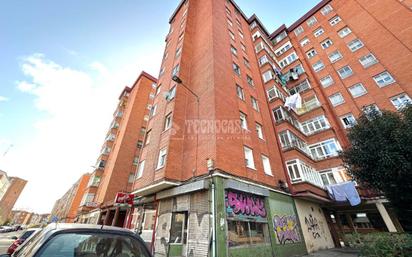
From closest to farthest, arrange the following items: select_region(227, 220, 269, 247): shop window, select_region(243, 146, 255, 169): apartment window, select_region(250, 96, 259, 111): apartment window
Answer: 1. select_region(227, 220, 269, 247): shop window
2. select_region(243, 146, 255, 169): apartment window
3. select_region(250, 96, 259, 111): apartment window

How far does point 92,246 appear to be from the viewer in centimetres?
283

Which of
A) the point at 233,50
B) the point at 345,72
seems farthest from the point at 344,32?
the point at 233,50

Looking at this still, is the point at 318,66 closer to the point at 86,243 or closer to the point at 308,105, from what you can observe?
the point at 308,105

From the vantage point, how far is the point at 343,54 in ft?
84.0

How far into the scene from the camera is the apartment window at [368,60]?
22.5m

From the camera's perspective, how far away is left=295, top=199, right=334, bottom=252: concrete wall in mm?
14152

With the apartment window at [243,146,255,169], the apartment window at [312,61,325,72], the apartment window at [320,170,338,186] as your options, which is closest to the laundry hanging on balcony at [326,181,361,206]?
the apartment window at [320,170,338,186]

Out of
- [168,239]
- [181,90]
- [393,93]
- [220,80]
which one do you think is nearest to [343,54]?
[393,93]

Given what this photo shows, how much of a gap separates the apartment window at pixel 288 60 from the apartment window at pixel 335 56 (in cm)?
472

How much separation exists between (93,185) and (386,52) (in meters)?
43.3

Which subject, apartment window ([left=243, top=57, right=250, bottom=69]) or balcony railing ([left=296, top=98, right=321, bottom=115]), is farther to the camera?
balcony railing ([left=296, top=98, right=321, bottom=115])

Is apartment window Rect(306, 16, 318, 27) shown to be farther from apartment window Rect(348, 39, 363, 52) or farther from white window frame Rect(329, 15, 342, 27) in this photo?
apartment window Rect(348, 39, 363, 52)

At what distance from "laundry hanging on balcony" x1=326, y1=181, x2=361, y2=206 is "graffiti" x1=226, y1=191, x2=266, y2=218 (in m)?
9.02

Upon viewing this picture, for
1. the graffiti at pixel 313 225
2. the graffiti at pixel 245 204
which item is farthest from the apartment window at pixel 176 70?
the graffiti at pixel 313 225
